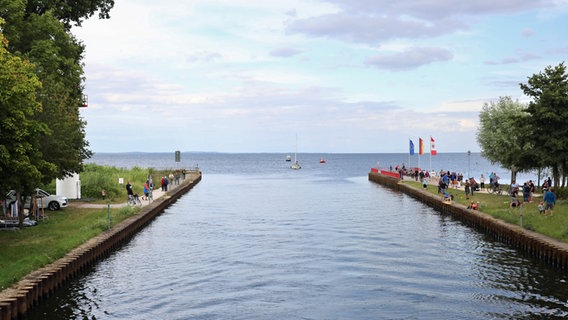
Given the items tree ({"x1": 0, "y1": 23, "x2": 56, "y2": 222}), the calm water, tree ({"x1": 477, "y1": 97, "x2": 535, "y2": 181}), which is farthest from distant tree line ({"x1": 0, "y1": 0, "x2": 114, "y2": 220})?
tree ({"x1": 477, "y1": 97, "x2": 535, "y2": 181})

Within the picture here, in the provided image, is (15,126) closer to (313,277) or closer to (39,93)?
(39,93)

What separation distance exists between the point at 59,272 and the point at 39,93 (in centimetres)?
1415

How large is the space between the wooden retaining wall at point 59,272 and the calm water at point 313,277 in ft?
1.56

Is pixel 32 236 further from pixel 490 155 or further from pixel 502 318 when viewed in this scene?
pixel 490 155

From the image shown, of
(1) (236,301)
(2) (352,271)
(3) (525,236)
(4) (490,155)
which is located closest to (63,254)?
(1) (236,301)

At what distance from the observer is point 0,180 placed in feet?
75.8

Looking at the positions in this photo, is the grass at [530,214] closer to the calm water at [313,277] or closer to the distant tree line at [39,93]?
the calm water at [313,277]

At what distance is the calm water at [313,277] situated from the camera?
1947 centimetres

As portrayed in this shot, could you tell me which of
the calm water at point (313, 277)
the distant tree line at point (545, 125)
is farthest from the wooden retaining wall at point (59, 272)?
the distant tree line at point (545, 125)

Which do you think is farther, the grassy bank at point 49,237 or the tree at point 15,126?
the tree at point 15,126

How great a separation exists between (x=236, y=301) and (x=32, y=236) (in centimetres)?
1328

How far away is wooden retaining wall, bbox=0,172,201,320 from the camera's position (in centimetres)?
1747

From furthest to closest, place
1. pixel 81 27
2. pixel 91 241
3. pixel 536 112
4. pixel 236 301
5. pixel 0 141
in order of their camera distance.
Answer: pixel 81 27, pixel 536 112, pixel 91 241, pixel 0 141, pixel 236 301

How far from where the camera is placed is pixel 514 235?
31656 millimetres
